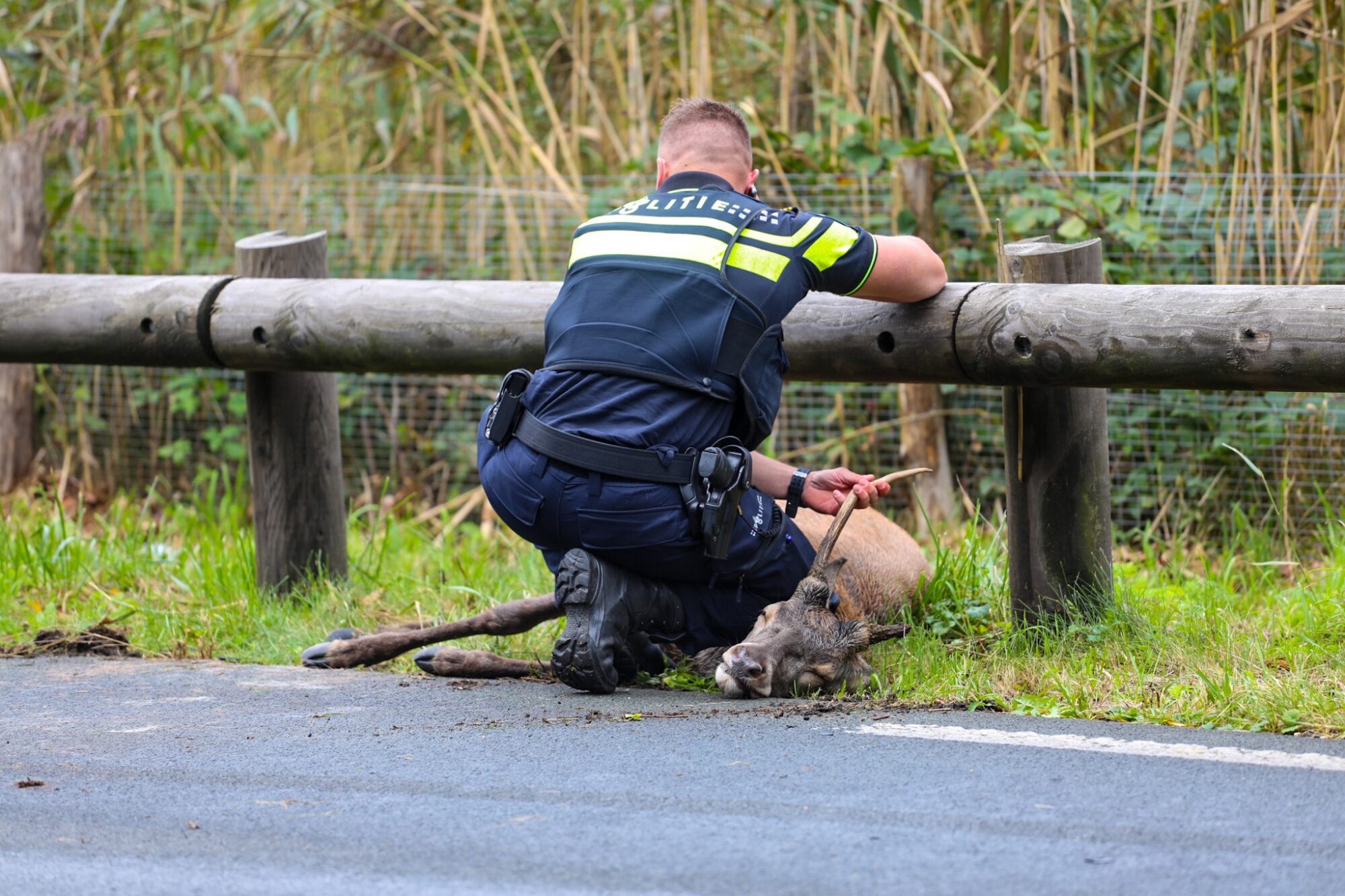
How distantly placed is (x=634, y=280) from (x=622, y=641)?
893 millimetres

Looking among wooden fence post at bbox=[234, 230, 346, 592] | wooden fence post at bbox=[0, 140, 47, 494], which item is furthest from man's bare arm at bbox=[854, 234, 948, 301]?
wooden fence post at bbox=[0, 140, 47, 494]

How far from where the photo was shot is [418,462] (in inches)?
302

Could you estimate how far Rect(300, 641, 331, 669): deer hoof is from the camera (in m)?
4.25

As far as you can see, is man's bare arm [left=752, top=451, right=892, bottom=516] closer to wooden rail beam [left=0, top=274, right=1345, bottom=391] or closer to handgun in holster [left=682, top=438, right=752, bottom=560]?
handgun in holster [left=682, top=438, right=752, bottom=560]

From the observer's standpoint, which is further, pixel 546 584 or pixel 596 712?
pixel 546 584

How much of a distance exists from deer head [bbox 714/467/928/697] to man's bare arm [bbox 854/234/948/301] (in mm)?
471

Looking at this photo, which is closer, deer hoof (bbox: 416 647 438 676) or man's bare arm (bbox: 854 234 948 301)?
man's bare arm (bbox: 854 234 948 301)

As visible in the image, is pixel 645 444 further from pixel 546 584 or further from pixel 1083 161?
pixel 1083 161

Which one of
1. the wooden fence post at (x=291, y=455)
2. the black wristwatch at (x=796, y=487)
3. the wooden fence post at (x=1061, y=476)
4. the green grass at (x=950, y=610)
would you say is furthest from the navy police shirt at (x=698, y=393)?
the wooden fence post at (x=291, y=455)

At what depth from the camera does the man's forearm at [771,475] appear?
392 cm

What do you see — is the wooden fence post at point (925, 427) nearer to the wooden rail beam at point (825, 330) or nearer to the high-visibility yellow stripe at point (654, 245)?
the wooden rail beam at point (825, 330)

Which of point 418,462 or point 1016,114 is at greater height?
point 1016,114

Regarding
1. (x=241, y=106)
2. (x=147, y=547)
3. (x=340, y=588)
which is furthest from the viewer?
(x=241, y=106)

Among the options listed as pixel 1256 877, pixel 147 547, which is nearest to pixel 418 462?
pixel 147 547
